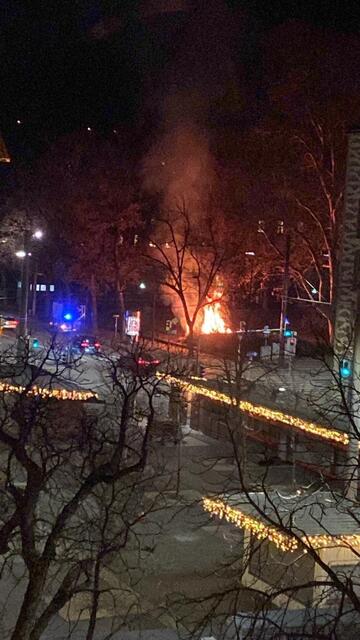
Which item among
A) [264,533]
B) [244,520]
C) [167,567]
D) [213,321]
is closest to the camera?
[264,533]

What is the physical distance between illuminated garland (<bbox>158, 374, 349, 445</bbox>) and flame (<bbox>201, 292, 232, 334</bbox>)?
1577cm

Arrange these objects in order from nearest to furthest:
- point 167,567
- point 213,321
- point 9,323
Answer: point 167,567
point 213,321
point 9,323

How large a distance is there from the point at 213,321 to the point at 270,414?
21.4 metres

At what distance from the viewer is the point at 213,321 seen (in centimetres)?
4550

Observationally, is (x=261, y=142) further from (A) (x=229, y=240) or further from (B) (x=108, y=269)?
(B) (x=108, y=269)

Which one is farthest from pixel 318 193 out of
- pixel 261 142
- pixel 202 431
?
pixel 202 431

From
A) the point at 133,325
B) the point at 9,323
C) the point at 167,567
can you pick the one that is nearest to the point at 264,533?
the point at 167,567

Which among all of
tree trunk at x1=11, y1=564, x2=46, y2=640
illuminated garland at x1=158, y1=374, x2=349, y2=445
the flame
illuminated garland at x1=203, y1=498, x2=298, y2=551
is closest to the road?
illuminated garland at x1=203, y1=498, x2=298, y2=551

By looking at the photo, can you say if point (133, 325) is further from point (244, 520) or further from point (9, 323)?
point (244, 520)

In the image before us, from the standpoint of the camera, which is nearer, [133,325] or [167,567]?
[167,567]

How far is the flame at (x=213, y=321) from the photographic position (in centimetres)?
4444

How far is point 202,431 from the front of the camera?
31547 millimetres

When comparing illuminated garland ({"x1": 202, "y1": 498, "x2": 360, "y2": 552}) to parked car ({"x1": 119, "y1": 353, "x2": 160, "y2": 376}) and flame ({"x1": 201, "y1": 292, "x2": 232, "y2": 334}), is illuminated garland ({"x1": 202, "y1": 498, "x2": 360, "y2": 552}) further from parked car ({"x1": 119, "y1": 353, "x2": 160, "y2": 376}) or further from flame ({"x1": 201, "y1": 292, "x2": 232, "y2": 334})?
flame ({"x1": 201, "y1": 292, "x2": 232, "y2": 334})

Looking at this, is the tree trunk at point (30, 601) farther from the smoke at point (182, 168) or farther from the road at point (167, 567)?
the smoke at point (182, 168)
